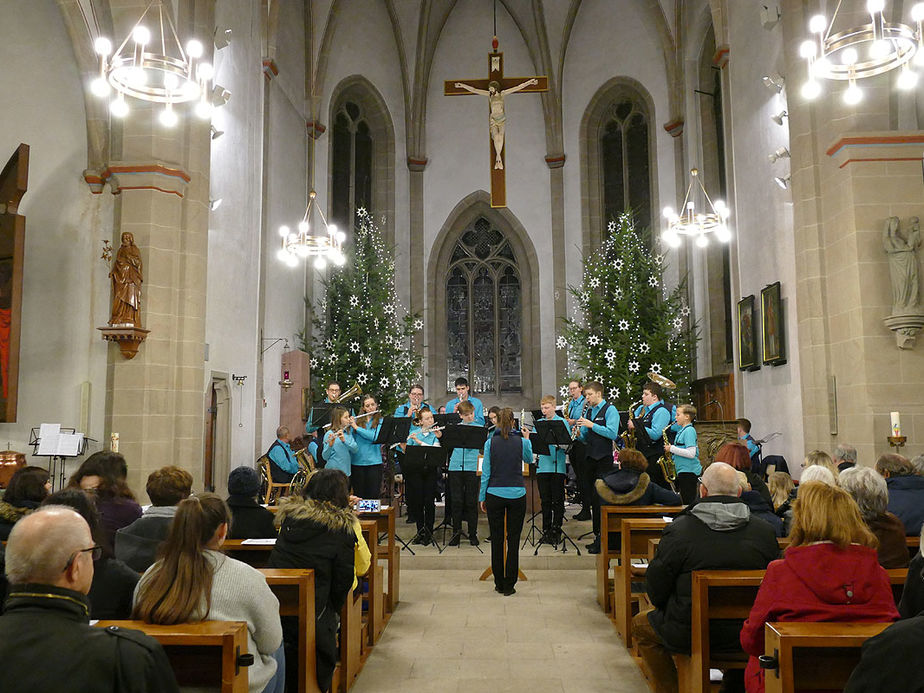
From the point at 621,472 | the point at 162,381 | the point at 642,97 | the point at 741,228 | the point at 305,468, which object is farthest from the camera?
the point at 642,97

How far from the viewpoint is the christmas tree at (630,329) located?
14094 mm

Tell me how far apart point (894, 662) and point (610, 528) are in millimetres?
4662

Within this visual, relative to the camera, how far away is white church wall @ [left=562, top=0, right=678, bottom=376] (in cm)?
1698

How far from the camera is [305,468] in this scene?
31.6 ft

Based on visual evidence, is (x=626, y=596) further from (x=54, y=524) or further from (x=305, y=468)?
(x=305, y=468)

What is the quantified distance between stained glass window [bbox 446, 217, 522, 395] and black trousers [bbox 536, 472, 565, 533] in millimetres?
9326

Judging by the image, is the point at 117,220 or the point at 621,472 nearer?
the point at 621,472

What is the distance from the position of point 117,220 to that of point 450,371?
33.4 ft

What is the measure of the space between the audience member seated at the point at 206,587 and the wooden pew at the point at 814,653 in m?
1.88

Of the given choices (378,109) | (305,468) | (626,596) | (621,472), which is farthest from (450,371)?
(626,596)

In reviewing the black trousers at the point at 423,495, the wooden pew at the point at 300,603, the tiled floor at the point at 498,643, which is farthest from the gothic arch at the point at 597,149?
the wooden pew at the point at 300,603

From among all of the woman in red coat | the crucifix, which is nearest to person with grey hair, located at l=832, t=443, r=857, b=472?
the woman in red coat

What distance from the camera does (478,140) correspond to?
18266mm

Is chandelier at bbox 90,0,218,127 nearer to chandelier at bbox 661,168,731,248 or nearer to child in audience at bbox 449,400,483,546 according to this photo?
child in audience at bbox 449,400,483,546
